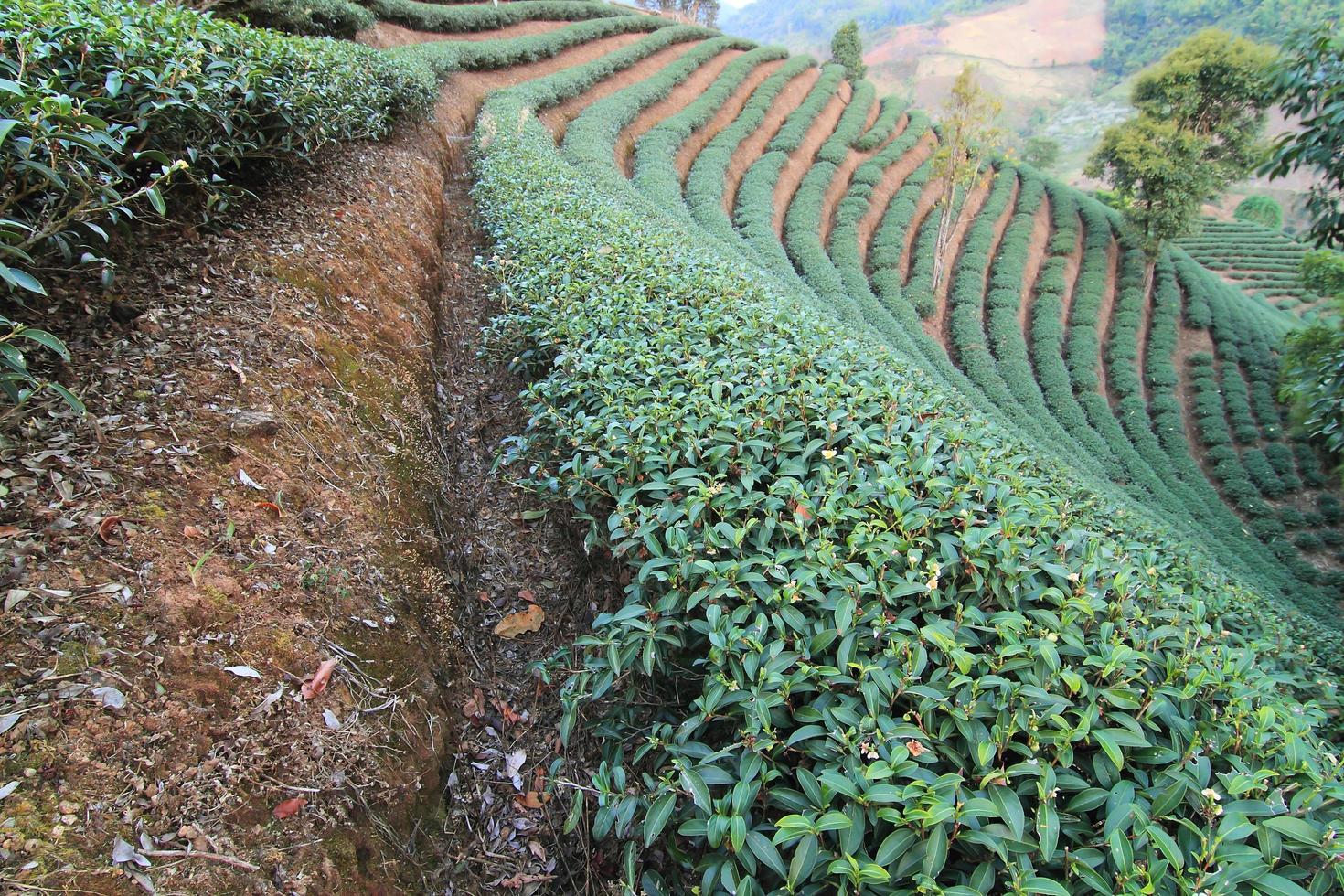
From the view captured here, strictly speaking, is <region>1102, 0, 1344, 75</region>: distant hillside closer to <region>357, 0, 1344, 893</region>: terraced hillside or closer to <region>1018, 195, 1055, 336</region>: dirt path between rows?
<region>1018, 195, 1055, 336</region>: dirt path between rows

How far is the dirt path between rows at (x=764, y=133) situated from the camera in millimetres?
16859

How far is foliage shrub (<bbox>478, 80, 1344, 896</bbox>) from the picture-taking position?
1522 mm

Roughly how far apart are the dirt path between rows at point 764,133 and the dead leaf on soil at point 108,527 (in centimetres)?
1583

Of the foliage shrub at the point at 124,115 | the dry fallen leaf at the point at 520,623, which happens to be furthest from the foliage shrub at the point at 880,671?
the foliage shrub at the point at 124,115

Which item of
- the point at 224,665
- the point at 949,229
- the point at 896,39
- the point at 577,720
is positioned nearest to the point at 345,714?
the point at 224,665

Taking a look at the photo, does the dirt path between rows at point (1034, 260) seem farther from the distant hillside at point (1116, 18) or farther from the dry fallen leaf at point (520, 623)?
the dry fallen leaf at point (520, 623)

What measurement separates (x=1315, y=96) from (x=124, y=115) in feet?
31.5

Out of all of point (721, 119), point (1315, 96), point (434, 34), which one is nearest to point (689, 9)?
point (721, 119)

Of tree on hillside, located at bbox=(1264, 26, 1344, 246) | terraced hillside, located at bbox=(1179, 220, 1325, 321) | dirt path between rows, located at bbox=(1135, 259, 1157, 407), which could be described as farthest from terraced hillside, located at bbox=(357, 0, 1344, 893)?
terraced hillside, located at bbox=(1179, 220, 1325, 321)

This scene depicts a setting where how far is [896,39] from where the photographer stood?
366 feet

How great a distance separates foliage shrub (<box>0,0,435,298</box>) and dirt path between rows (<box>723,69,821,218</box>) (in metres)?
13.4

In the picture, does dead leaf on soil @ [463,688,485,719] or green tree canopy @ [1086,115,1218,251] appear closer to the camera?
dead leaf on soil @ [463,688,485,719]

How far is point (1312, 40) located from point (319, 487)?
9.55m

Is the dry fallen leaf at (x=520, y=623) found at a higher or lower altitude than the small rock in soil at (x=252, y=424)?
lower
